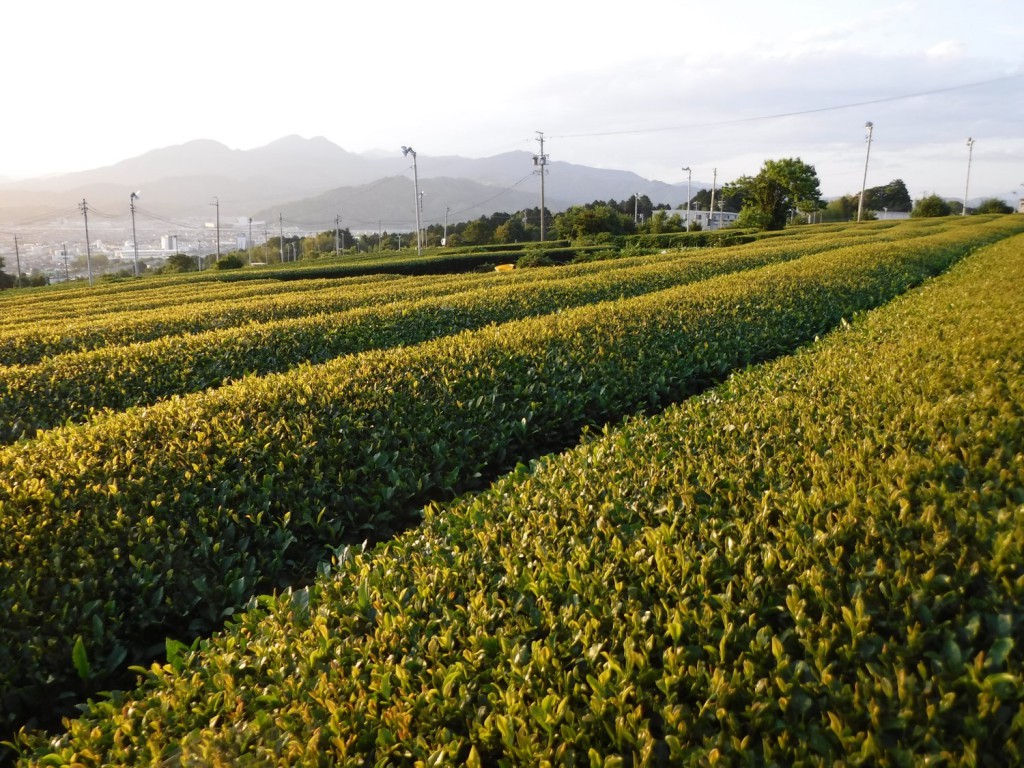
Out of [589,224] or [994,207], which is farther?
[994,207]

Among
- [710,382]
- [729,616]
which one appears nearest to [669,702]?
[729,616]

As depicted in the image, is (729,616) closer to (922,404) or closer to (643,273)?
(922,404)

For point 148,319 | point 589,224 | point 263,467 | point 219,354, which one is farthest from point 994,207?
point 263,467

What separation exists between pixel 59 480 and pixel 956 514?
4462 mm

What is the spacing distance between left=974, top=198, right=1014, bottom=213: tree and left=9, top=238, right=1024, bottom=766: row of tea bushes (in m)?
72.1

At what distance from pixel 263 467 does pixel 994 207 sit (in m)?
74.9

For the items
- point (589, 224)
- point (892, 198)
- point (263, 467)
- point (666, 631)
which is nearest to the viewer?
point (666, 631)

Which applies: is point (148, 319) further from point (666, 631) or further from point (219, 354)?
point (666, 631)

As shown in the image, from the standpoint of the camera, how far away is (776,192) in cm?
5372

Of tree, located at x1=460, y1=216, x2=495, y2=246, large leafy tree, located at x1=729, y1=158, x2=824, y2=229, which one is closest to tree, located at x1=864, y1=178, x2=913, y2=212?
large leafy tree, located at x1=729, y1=158, x2=824, y2=229

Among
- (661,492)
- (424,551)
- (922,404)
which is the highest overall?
(922,404)

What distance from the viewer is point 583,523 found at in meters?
3.06

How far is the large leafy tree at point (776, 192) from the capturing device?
5216 centimetres

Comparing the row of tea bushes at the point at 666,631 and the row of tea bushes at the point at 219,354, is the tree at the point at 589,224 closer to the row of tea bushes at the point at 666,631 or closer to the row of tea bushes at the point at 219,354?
the row of tea bushes at the point at 219,354
